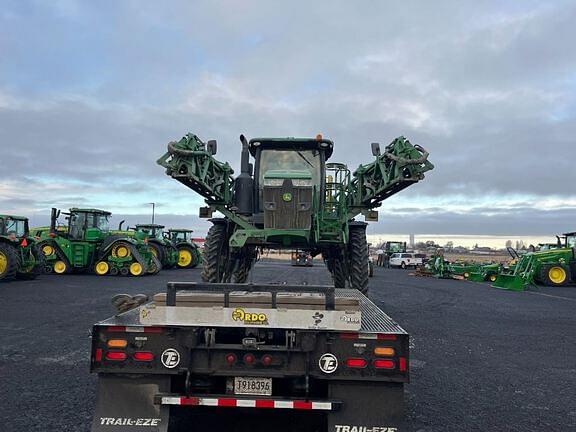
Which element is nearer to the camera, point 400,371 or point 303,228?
point 400,371

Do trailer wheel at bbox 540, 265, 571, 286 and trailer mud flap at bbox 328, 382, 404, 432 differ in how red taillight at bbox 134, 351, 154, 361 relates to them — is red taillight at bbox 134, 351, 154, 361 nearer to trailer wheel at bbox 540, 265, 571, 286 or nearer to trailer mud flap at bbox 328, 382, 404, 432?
trailer mud flap at bbox 328, 382, 404, 432

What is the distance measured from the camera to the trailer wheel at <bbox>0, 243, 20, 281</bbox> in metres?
14.9

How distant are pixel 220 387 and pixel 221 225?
17.4 ft

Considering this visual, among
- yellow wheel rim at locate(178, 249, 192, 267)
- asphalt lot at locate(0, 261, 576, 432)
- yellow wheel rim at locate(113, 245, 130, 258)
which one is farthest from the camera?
yellow wheel rim at locate(178, 249, 192, 267)

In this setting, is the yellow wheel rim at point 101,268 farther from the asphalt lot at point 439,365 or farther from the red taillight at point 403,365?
the red taillight at point 403,365

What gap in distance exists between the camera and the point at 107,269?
1944cm

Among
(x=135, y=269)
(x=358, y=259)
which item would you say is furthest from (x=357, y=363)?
(x=135, y=269)

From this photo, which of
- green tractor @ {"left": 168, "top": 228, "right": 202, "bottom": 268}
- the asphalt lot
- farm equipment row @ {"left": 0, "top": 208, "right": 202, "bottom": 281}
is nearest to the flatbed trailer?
the asphalt lot

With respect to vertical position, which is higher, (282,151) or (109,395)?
(282,151)

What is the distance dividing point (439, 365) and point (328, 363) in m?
3.45

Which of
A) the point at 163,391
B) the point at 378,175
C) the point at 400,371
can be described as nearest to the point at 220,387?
the point at 163,391

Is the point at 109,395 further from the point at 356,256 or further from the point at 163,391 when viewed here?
the point at 356,256

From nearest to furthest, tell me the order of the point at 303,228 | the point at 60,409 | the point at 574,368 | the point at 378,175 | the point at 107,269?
the point at 60,409 < the point at 574,368 < the point at 303,228 < the point at 378,175 < the point at 107,269

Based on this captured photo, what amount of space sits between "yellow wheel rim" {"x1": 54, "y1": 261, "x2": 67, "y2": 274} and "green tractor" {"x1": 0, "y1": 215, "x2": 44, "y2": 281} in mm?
2230
